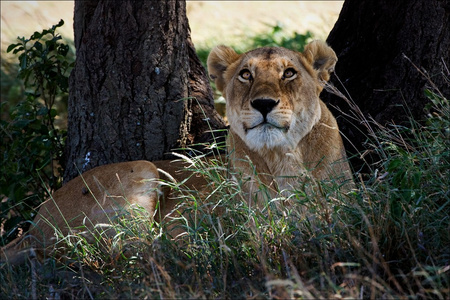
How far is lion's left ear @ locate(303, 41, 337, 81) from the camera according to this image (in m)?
4.15

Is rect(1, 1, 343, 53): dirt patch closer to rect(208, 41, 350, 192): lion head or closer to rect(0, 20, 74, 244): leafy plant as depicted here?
rect(0, 20, 74, 244): leafy plant

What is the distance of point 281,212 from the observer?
358cm

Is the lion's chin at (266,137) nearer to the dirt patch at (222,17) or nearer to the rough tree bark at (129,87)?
the rough tree bark at (129,87)

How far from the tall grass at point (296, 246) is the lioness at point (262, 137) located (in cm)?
21

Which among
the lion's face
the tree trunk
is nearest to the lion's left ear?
the lion's face

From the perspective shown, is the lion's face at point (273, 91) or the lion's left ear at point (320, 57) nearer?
the lion's face at point (273, 91)

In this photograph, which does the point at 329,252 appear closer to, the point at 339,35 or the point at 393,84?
the point at 393,84

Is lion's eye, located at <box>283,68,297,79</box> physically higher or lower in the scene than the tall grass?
higher

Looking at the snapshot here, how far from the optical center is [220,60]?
4363mm

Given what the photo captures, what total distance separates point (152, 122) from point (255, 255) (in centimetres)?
187

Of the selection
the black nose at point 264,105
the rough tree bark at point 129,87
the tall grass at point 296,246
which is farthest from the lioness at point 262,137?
the rough tree bark at point 129,87

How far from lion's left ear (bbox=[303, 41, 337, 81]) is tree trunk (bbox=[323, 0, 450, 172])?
1.95 feet

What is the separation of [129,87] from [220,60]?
84cm

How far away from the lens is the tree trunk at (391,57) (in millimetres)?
4723
